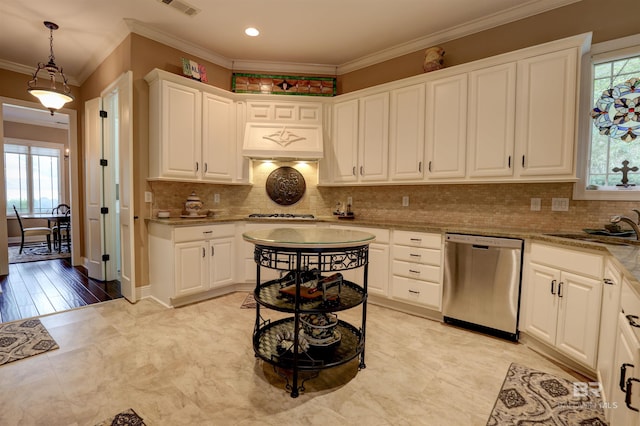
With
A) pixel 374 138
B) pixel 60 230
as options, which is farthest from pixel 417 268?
pixel 60 230

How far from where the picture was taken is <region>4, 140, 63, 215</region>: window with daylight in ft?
23.7

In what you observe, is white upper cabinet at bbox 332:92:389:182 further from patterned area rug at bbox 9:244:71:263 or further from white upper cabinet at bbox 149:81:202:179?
patterned area rug at bbox 9:244:71:263

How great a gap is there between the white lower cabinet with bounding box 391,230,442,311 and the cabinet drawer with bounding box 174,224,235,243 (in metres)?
1.94

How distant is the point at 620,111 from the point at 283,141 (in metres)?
3.25

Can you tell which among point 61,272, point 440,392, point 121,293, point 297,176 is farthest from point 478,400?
point 61,272

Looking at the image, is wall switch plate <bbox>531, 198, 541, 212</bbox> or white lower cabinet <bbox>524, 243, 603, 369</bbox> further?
wall switch plate <bbox>531, 198, 541, 212</bbox>

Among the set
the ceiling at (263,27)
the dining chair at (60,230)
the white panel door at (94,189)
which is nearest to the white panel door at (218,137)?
the ceiling at (263,27)

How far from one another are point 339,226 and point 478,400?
2259 millimetres

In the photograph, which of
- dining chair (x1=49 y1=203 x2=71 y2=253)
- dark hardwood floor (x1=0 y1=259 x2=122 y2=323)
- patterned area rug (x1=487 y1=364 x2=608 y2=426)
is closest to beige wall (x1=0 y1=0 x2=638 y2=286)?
dark hardwood floor (x1=0 y1=259 x2=122 y2=323)

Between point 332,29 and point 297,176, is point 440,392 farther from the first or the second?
point 332,29

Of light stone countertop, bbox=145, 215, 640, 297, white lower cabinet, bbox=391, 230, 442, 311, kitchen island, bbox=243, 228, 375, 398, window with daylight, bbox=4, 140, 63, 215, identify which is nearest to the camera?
light stone countertop, bbox=145, 215, 640, 297

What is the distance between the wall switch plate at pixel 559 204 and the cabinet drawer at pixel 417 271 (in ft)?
3.84

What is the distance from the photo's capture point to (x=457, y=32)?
3.34m

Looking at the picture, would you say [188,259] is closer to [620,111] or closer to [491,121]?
[491,121]
